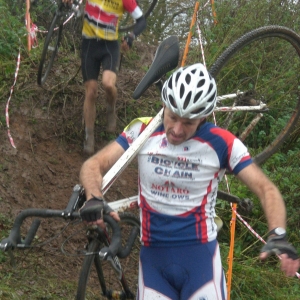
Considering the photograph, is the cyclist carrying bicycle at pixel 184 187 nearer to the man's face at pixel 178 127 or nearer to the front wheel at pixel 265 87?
the man's face at pixel 178 127

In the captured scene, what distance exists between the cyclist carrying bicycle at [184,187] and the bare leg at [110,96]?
2.93 meters

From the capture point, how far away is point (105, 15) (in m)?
5.86

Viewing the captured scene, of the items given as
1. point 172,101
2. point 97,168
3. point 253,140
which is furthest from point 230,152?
point 253,140

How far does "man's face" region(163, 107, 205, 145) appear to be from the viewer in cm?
280

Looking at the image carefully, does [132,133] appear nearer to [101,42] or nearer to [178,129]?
[178,129]

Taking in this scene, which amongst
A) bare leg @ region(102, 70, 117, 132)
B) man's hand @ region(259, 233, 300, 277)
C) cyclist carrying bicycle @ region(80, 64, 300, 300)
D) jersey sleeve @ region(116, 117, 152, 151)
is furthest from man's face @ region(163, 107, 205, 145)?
bare leg @ region(102, 70, 117, 132)

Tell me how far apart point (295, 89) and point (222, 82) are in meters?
1.00

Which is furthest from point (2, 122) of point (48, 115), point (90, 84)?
point (90, 84)

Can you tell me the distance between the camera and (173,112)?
2.81 m

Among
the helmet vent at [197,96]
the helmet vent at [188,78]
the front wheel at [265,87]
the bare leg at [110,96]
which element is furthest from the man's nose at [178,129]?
the front wheel at [265,87]

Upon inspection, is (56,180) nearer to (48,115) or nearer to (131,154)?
(48,115)

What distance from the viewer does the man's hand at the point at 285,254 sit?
2.28m

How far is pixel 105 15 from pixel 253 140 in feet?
8.74

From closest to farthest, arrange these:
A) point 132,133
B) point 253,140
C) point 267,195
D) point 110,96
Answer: point 267,195 → point 132,133 → point 110,96 → point 253,140
